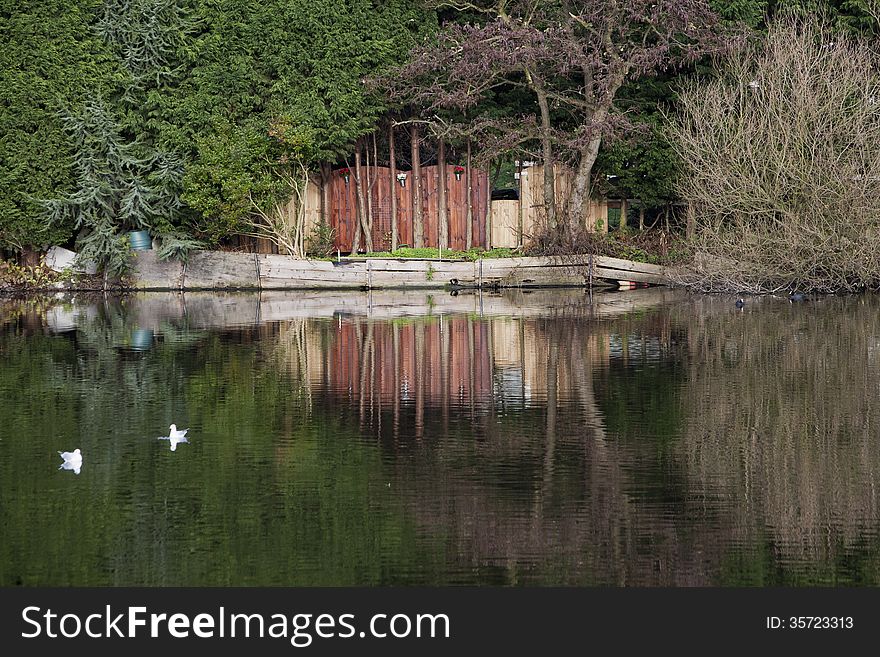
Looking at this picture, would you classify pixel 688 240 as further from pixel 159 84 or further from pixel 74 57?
pixel 74 57

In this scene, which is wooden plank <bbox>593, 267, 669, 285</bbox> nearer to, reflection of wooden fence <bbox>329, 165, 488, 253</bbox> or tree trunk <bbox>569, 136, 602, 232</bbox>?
tree trunk <bbox>569, 136, 602, 232</bbox>

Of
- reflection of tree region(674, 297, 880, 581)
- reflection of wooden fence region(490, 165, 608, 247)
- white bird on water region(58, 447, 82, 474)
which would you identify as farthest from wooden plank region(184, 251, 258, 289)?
white bird on water region(58, 447, 82, 474)

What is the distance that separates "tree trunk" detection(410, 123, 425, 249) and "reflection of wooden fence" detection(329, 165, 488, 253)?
168mm

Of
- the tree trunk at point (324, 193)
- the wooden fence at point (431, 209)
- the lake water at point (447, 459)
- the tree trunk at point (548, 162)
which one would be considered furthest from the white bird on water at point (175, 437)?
the tree trunk at point (324, 193)

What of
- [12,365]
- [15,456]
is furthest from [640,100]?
[15,456]

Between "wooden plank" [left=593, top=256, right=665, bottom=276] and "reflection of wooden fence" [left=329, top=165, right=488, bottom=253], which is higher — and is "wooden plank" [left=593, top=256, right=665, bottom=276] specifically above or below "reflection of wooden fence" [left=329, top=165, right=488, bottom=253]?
below

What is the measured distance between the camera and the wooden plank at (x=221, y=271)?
3241 centimetres

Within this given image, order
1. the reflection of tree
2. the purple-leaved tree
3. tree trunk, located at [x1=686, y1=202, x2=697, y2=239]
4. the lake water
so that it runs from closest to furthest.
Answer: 1. the lake water
2. the reflection of tree
3. tree trunk, located at [x1=686, y1=202, x2=697, y2=239]
4. the purple-leaved tree

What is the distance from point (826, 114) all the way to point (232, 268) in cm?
1462

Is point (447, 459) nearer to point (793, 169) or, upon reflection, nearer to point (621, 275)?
point (793, 169)

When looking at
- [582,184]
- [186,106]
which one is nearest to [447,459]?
[582,184]

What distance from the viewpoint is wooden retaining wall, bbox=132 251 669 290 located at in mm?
32188

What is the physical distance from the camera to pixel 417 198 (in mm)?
34625

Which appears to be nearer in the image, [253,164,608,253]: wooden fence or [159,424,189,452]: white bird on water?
[159,424,189,452]: white bird on water
